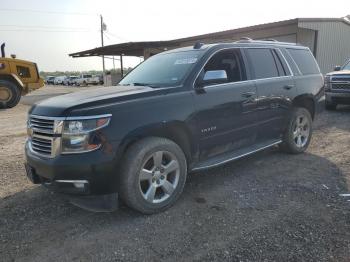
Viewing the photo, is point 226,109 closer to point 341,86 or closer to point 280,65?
point 280,65

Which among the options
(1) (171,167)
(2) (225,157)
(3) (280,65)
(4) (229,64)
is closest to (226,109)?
(2) (225,157)

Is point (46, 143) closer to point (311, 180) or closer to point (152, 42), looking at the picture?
point (311, 180)

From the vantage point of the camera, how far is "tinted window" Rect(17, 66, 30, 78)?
15969 millimetres

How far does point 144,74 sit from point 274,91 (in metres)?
2.01

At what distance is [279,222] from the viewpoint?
3.66m

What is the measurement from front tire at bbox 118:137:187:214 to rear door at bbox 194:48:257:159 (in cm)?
47

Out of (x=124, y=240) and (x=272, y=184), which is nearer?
(x=124, y=240)

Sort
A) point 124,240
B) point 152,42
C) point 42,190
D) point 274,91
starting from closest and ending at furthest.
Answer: point 124,240
point 42,190
point 274,91
point 152,42

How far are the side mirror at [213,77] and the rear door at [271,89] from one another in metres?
0.85

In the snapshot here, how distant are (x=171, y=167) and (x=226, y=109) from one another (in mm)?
1122

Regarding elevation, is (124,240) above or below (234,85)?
below

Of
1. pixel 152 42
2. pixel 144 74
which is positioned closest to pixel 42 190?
pixel 144 74

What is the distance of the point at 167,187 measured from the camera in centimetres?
402

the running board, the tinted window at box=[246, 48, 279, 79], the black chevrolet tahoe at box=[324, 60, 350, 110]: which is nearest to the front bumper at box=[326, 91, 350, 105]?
the black chevrolet tahoe at box=[324, 60, 350, 110]
